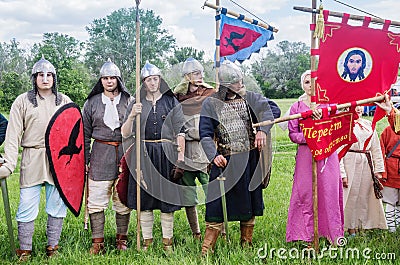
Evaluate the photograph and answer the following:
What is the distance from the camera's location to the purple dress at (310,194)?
4.85 metres

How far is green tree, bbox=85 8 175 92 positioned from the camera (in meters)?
29.8

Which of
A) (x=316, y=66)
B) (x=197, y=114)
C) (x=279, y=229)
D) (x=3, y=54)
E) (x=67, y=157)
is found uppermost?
(x=3, y=54)

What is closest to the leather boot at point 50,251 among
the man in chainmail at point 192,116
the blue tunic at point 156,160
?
the blue tunic at point 156,160

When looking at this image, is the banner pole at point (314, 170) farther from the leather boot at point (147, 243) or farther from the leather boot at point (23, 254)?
the leather boot at point (23, 254)

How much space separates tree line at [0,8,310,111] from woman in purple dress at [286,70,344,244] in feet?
54.0

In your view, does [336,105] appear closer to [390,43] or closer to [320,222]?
[390,43]

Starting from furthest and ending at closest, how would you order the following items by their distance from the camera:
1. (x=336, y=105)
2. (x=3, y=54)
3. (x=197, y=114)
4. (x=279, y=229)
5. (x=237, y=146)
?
1. (x=3, y=54)
2. (x=279, y=229)
3. (x=197, y=114)
4. (x=237, y=146)
5. (x=336, y=105)

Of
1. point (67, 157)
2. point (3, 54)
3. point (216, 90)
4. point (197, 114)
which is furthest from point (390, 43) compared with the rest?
point (3, 54)

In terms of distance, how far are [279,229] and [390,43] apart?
7.66 ft

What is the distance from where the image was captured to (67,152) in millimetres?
4906

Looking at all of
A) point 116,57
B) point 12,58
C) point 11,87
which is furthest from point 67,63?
point 12,58

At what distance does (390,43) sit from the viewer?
443 centimetres

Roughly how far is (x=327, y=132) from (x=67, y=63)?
19705mm

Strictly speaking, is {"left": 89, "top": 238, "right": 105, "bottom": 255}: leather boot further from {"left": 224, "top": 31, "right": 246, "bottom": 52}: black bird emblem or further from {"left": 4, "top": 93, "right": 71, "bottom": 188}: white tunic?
{"left": 224, "top": 31, "right": 246, "bottom": 52}: black bird emblem
